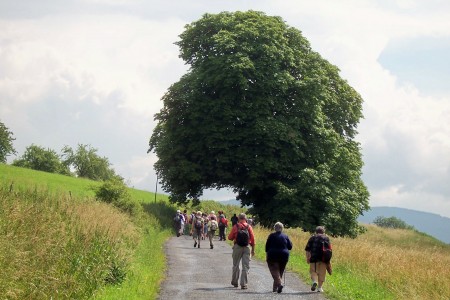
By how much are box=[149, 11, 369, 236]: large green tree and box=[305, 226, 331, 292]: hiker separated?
2155 centimetres

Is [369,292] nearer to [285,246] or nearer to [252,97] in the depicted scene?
[285,246]

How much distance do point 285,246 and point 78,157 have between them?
105 m

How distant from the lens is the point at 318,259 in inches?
756

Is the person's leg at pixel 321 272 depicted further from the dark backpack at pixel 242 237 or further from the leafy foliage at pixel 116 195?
the leafy foliage at pixel 116 195

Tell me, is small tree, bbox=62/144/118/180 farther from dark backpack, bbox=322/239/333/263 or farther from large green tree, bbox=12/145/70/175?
dark backpack, bbox=322/239/333/263

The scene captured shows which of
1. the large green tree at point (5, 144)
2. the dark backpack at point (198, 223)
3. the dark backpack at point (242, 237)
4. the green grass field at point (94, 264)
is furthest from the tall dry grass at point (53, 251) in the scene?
the large green tree at point (5, 144)

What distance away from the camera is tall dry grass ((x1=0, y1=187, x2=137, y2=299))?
1246 cm

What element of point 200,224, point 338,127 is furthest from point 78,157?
point 200,224

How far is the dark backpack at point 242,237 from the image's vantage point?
20.1m

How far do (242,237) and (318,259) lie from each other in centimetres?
247

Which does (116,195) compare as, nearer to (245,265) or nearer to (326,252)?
(245,265)

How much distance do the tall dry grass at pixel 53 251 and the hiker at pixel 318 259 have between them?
5519 mm

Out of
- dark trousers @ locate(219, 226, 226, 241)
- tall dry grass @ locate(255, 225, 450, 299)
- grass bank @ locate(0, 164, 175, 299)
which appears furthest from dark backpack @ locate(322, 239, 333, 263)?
dark trousers @ locate(219, 226, 226, 241)

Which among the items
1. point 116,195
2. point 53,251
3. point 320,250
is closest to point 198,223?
point 116,195
